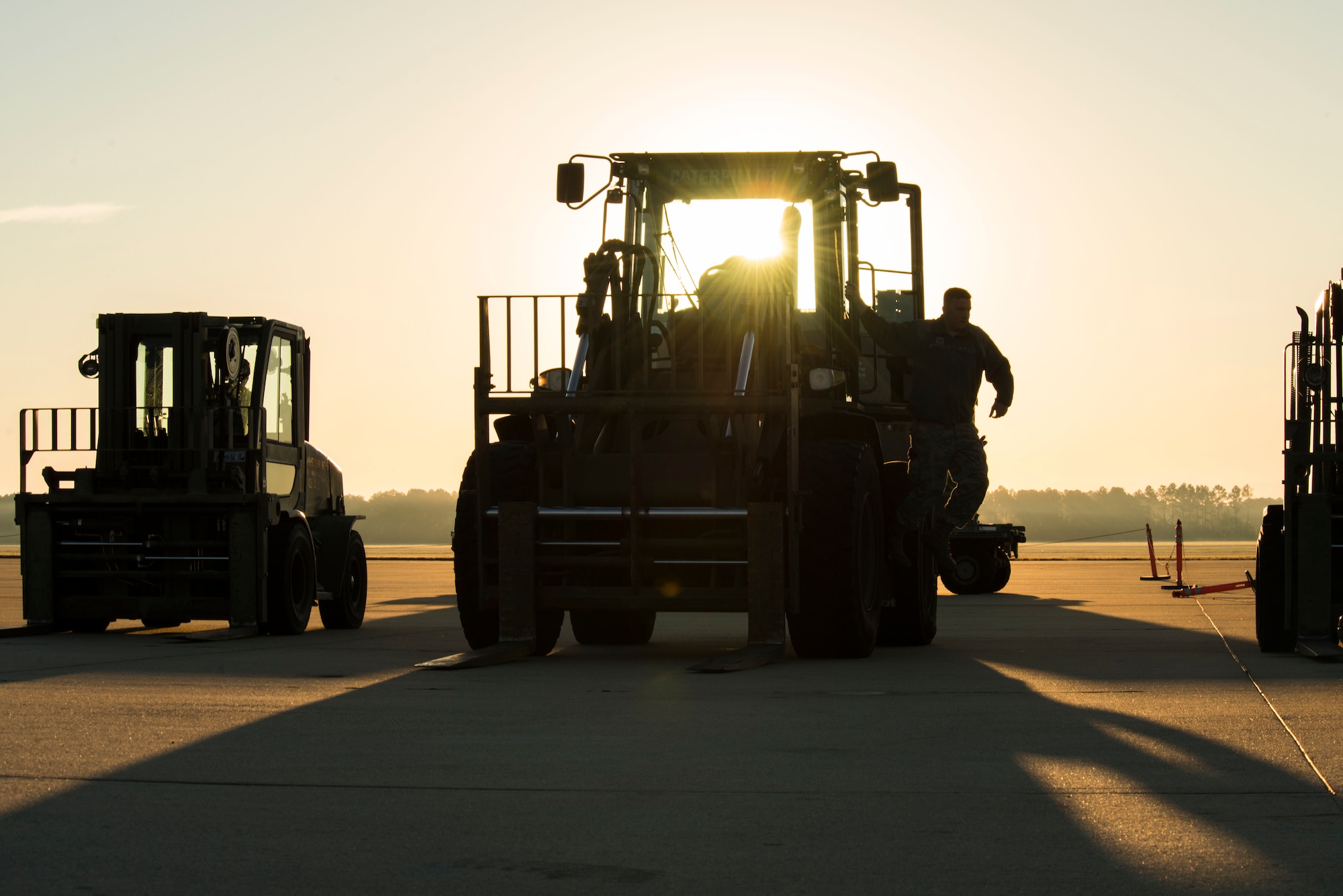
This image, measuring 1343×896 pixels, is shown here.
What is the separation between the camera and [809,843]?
15.3 feet

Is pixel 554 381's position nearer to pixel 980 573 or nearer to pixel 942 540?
pixel 942 540

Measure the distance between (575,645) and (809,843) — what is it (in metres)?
8.25

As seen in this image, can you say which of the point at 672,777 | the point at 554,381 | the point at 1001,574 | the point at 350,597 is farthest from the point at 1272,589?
the point at 1001,574

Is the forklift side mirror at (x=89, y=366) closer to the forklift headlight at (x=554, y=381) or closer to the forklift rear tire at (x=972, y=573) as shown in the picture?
the forklift headlight at (x=554, y=381)

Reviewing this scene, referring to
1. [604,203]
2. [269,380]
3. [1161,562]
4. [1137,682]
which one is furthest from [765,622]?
[1161,562]

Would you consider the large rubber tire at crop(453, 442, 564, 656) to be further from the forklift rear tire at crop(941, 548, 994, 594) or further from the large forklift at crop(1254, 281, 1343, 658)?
the forklift rear tire at crop(941, 548, 994, 594)

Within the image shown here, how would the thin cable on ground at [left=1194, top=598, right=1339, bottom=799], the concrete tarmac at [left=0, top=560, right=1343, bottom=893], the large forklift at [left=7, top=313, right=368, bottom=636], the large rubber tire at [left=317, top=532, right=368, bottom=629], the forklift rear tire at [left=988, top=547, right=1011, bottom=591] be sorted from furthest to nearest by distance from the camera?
the forklift rear tire at [left=988, top=547, right=1011, bottom=591], the large rubber tire at [left=317, top=532, right=368, bottom=629], the large forklift at [left=7, top=313, right=368, bottom=636], the thin cable on ground at [left=1194, top=598, right=1339, bottom=799], the concrete tarmac at [left=0, top=560, right=1343, bottom=893]

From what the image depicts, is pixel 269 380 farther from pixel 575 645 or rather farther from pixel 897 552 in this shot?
pixel 897 552

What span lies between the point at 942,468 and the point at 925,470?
13cm

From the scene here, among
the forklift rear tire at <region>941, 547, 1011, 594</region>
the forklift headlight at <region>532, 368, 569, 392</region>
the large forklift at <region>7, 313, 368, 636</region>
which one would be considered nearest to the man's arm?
the forklift headlight at <region>532, 368, 569, 392</region>

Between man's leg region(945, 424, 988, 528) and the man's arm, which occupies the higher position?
the man's arm

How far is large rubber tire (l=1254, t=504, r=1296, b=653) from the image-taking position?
1129 cm

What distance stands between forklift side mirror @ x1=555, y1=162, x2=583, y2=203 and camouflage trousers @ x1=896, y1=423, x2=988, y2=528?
305 cm

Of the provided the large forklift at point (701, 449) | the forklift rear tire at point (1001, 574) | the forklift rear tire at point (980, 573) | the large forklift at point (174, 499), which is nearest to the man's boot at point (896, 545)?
the large forklift at point (701, 449)
